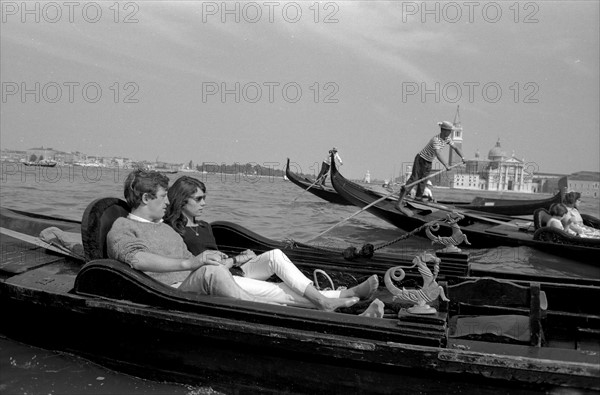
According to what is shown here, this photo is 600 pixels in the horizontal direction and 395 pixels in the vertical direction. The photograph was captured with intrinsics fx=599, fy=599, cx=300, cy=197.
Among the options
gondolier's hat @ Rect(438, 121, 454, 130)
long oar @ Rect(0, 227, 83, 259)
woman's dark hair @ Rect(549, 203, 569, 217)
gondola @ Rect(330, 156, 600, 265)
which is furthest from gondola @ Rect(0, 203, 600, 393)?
gondolier's hat @ Rect(438, 121, 454, 130)

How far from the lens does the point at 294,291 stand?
8.66 ft

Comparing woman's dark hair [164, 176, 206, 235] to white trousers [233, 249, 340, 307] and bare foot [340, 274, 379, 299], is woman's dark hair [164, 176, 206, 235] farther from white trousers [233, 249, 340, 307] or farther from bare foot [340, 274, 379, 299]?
bare foot [340, 274, 379, 299]

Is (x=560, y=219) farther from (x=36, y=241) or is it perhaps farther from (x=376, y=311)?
(x=36, y=241)

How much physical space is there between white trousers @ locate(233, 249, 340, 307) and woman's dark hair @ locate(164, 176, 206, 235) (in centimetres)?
41

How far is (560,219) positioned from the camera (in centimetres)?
593

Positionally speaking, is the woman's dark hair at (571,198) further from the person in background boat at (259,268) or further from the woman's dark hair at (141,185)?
the woman's dark hair at (141,185)

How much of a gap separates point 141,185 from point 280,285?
76 cm

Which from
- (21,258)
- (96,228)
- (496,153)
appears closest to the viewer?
(96,228)

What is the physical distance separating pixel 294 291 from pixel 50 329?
1166 mm

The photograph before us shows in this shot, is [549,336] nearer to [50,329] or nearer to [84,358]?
[84,358]

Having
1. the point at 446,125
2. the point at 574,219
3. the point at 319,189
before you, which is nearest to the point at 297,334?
the point at 574,219

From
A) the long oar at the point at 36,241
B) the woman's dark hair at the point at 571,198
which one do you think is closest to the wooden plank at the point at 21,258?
the long oar at the point at 36,241

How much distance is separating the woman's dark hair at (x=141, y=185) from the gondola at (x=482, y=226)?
240 centimetres

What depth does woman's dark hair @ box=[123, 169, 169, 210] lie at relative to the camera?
2.65 metres
